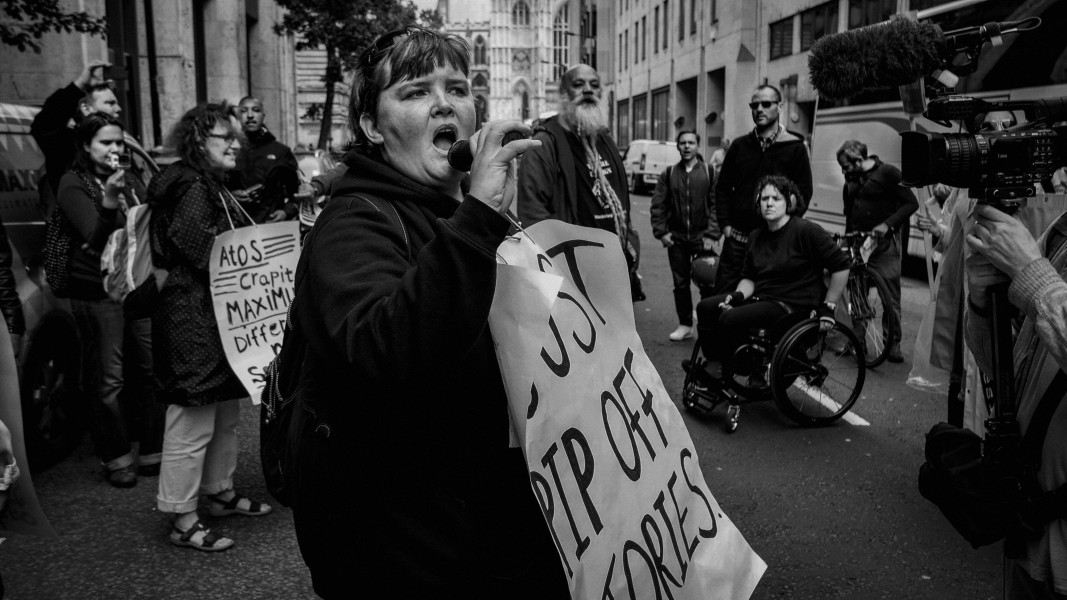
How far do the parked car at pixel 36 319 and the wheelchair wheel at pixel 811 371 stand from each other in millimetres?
4079

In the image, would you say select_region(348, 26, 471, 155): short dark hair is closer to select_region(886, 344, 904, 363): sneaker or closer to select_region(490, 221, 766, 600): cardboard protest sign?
select_region(490, 221, 766, 600): cardboard protest sign

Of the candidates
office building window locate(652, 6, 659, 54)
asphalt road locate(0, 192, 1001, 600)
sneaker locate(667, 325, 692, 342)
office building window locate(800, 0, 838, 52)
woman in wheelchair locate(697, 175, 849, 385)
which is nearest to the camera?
asphalt road locate(0, 192, 1001, 600)

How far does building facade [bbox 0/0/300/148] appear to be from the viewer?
348 inches

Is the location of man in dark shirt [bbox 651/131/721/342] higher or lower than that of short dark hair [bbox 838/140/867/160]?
lower

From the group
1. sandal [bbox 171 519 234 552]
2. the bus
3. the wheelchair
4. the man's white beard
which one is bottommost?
sandal [bbox 171 519 234 552]

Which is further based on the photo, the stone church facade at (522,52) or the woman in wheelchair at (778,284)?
the stone church facade at (522,52)

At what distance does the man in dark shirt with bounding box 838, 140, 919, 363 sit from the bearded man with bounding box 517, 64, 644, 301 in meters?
3.17

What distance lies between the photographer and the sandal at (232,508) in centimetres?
432

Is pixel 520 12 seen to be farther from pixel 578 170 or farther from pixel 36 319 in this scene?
pixel 36 319

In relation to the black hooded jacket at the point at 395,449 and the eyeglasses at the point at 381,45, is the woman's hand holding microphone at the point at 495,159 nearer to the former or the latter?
the black hooded jacket at the point at 395,449

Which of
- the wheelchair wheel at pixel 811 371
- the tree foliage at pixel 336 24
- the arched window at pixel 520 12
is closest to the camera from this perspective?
the wheelchair wheel at pixel 811 371

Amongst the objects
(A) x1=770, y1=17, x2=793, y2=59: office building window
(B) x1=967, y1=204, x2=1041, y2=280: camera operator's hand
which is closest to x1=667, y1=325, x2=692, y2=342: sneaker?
(B) x1=967, y1=204, x2=1041, y2=280: camera operator's hand

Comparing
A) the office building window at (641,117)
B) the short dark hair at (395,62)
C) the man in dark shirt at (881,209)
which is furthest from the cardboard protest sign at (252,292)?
the office building window at (641,117)

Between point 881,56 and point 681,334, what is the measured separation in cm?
610
